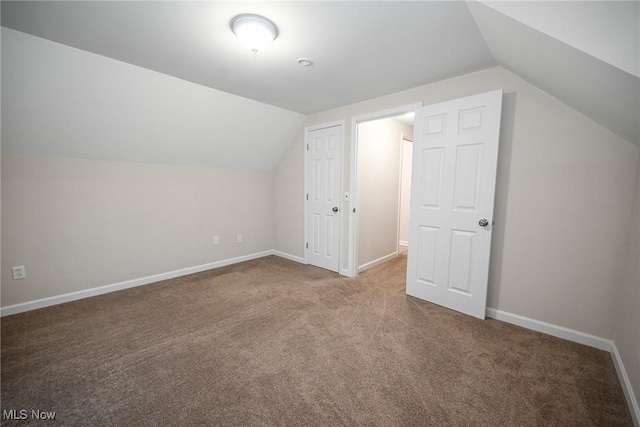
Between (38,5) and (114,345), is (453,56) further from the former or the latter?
(114,345)

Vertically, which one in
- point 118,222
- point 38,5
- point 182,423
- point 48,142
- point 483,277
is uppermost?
point 38,5

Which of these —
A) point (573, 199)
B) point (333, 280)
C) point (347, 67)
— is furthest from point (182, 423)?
point (573, 199)

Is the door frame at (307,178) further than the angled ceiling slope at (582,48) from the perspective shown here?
Yes

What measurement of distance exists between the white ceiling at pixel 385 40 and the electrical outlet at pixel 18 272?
6.70ft

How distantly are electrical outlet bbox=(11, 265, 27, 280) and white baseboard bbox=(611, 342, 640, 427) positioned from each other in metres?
4.62

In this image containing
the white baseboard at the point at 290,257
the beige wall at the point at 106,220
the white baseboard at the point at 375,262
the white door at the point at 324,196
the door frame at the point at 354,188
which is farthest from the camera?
the white baseboard at the point at 290,257

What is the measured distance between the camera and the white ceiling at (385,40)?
1.19 meters

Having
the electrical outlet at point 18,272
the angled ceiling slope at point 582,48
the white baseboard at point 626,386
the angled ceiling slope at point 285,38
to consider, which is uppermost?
the angled ceiling slope at point 285,38

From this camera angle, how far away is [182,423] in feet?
4.37

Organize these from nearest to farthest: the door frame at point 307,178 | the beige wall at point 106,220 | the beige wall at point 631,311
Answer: the beige wall at point 631,311 < the beige wall at point 106,220 < the door frame at point 307,178

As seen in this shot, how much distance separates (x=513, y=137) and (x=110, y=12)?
3.13 meters

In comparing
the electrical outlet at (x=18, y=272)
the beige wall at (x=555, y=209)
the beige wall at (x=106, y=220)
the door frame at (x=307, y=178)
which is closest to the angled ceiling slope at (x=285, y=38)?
the beige wall at (x=555, y=209)

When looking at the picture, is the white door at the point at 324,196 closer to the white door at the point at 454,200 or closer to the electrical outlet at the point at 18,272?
the white door at the point at 454,200

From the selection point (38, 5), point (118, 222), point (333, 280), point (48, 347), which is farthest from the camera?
point (333, 280)
